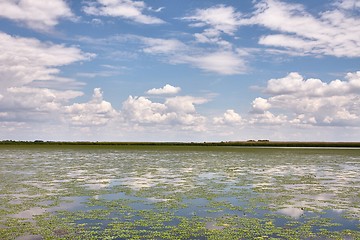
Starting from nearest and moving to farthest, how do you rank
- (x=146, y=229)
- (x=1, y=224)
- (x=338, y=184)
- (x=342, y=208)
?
(x=146, y=229), (x=1, y=224), (x=342, y=208), (x=338, y=184)

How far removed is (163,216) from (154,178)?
42.4ft

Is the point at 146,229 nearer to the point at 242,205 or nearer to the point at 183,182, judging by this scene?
the point at 242,205

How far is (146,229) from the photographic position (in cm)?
1264

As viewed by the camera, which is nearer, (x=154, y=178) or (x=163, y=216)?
(x=163, y=216)

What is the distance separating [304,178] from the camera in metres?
28.2

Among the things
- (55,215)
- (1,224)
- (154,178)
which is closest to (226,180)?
(154,178)

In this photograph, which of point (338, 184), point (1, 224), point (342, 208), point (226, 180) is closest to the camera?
point (1, 224)

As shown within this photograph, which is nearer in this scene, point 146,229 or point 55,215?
point 146,229

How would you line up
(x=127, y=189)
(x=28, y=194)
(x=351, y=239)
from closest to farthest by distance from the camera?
(x=351, y=239), (x=28, y=194), (x=127, y=189)

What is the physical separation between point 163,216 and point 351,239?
6848 millimetres

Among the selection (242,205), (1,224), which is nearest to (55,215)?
(1,224)

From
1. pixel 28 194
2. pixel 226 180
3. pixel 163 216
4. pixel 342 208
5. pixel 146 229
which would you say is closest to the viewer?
pixel 146 229

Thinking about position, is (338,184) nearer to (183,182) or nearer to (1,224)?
(183,182)

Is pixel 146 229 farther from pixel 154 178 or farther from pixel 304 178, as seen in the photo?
pixel 304 178
